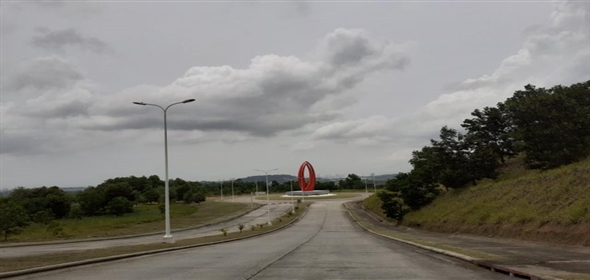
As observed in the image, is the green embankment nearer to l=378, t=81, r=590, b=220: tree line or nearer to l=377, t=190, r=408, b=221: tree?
l=378, t=81, r=590, b=220: tree line

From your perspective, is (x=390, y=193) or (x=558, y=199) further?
(x=390, y=193)

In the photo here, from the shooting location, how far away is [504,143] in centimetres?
6350

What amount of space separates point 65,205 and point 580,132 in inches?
4017

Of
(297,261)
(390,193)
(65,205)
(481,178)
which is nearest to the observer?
(297,261)

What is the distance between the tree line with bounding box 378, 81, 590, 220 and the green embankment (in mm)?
5610

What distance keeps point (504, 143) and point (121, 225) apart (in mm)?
56326

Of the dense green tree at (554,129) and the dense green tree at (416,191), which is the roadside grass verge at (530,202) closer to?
the dense green tree at (554,129)

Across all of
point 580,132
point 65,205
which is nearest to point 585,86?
point 580,132

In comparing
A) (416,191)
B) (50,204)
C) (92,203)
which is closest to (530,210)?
(416,191)

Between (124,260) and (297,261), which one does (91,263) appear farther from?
(297,261)

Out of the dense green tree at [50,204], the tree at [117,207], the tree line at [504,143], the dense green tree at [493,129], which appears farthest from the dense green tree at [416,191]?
the dense green tree at [50,204]

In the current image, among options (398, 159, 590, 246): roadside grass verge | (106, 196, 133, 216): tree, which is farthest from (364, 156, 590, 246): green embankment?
(106, 196, 133, 216): tree

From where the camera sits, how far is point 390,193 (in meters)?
68.8

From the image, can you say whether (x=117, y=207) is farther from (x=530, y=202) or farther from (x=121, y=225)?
(x=530, y=202)
